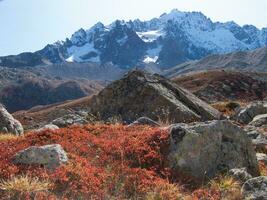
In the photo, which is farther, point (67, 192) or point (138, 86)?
point (138, 86)

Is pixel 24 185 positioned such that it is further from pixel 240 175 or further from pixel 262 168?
pixel 262 168

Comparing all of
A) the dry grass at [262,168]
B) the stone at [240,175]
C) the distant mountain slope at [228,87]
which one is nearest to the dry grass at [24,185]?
the stone at [240,175]

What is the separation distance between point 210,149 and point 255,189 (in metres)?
3.18

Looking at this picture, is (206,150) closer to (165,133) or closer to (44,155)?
(165,133)

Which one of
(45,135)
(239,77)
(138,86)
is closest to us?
(45,135)

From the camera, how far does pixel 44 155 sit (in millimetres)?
13781

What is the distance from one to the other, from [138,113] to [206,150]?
47.7ft

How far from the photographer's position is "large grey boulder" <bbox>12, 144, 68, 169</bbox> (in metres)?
13.6

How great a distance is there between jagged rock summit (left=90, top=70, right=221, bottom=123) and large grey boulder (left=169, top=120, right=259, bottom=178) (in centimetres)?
1120

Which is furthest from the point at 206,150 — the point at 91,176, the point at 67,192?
the point at 67,192

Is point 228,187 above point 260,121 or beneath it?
above

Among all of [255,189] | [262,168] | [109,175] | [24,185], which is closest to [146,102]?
[262,168]

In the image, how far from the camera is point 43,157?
1374cm

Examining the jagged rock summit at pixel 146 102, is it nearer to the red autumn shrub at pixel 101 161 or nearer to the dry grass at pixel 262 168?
the red autumn shrub at pixel 101 161
